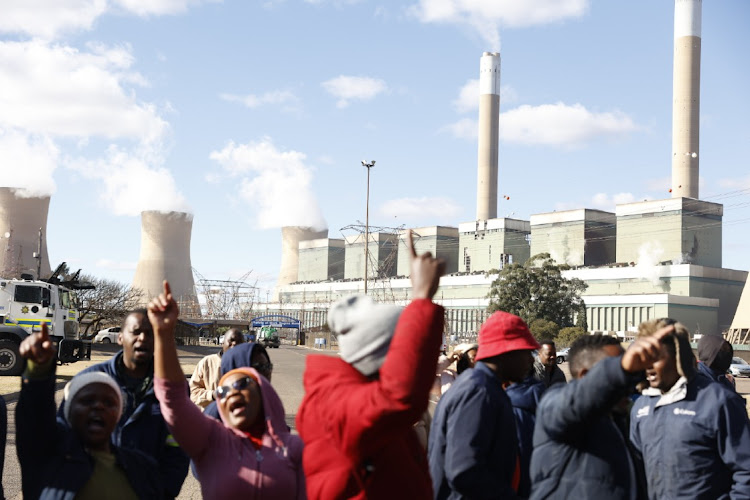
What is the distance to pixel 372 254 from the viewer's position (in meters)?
120

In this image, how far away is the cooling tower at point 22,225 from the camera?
6656 cm

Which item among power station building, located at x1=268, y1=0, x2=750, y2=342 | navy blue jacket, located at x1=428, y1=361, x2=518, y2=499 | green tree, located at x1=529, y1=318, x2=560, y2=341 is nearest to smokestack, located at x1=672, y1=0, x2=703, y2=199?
power station building, located at x1=268, y1=0, x2=750, y2=342

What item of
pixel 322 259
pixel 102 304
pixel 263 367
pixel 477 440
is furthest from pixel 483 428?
pixel 322 259

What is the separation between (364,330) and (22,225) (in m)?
71.1

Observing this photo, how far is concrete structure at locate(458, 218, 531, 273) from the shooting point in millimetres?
99250

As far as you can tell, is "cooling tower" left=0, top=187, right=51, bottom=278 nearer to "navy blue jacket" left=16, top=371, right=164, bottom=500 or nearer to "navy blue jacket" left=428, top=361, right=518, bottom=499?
"navy blue jacket" left=16, top=371, right=164, bottom=500

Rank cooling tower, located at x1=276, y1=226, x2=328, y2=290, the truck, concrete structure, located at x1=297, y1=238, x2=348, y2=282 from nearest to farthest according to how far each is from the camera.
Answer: the truck < concrete structure, located at x1=297, y1=238, x2=348, y2=282 < cooling tower, located at x1=276, y1=226, x2=328, y2=290

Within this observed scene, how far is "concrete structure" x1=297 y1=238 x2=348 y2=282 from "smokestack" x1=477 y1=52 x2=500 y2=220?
102 ft

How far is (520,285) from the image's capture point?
6538 centimetres

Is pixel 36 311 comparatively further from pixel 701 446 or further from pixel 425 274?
pixel 425 274

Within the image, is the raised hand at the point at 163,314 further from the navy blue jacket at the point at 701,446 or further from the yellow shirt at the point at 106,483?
the navy blue jacket at the point at 701,446

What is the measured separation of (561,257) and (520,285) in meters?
31.9

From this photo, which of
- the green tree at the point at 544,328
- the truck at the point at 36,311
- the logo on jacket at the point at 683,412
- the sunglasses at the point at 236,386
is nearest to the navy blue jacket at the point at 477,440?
the sunglasses at the point at 236,386

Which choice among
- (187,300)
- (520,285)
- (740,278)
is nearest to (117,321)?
(520,285)
